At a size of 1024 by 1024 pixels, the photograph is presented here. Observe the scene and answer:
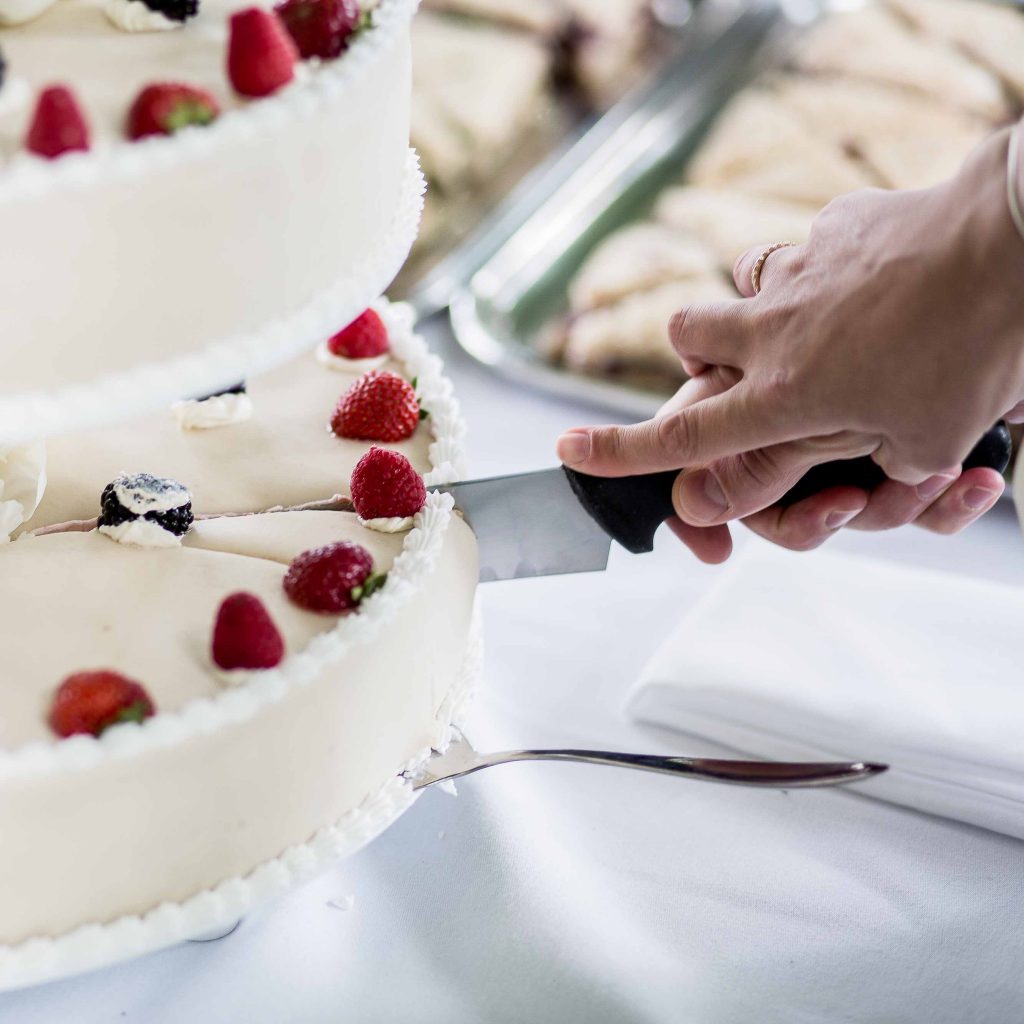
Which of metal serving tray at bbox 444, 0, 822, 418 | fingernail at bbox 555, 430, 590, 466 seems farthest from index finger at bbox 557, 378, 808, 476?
metal serving tray at bbox 444, 0, 822, 418

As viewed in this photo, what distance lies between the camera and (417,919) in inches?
54.3

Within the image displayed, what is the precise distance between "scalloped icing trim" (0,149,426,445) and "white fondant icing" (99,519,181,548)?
0.18 m

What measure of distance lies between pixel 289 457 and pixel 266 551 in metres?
0.19

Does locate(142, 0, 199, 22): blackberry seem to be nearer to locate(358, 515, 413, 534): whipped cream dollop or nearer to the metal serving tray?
locate(358, 515, 413, 534): whipped cream dollop

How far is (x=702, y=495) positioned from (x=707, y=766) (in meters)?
→ 0.30

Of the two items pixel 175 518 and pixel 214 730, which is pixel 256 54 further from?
pixel 214 730

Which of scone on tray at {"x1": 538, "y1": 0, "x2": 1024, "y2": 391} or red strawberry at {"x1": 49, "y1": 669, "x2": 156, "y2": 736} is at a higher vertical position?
red strawberry at {"x1": 49, "y1": 669, "x2": 156, "y2": 736}

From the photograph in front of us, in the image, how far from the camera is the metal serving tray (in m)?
2.33

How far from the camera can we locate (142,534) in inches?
48.0

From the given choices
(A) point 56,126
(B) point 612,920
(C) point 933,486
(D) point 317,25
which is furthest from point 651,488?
(A) point 56,126

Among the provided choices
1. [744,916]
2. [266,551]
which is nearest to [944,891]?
[744,916]

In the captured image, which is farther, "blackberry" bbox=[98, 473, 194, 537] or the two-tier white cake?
"blackberry" bbox=[98, 473, 194, 537]

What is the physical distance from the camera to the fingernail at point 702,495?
4.48ft

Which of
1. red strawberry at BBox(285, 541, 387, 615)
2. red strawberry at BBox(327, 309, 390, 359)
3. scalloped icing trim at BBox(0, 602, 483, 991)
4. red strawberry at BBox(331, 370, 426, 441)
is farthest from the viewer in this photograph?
Result: red strawberry at BBox(327, 309, 390, 359)
